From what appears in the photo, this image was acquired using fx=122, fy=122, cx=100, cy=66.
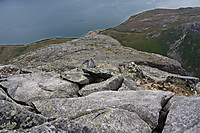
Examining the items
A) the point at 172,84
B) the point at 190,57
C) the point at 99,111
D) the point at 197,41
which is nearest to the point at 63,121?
the point at 99,111

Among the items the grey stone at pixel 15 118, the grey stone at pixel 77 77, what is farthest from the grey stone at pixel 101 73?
the grey stone at pixel 15 118

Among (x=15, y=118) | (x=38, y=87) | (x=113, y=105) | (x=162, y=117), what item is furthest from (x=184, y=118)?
(x=38, y=87)

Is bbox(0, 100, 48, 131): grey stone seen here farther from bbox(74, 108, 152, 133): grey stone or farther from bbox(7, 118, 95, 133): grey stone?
A: bbox(74, 108, 152, 133): grey stone

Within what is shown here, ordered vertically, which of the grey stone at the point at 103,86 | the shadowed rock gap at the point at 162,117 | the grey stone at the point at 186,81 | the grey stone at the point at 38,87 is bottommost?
the grey stone at the point at 186,81

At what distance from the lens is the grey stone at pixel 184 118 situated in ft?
26.1

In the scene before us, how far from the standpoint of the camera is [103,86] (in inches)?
636

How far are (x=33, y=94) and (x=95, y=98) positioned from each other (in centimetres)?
746

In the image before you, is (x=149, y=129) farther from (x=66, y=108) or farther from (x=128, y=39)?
(x=128, y=39)

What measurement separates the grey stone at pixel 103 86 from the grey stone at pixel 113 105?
2353 millimetres

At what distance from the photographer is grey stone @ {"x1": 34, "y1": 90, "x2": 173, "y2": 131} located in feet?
33.6

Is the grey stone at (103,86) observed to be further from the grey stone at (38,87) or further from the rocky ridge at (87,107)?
the grey stone at (38,87)

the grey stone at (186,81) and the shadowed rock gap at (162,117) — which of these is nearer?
the shadowed rock gap at (162,117)

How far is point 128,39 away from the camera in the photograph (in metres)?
170

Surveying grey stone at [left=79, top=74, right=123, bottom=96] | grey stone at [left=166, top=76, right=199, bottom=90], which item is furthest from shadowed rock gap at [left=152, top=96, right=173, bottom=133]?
grey stone at [left=166, top=76, right=199, bottom=90]
